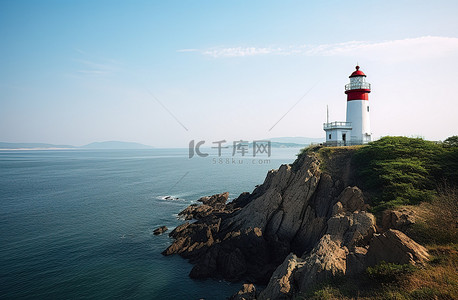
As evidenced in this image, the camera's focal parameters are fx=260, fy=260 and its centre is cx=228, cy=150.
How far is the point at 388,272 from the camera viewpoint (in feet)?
41.8

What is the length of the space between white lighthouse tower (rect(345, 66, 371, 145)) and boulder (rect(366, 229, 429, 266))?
108 feet

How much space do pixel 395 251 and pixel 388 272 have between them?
164cm

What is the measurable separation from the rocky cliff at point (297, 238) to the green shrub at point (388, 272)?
840mm

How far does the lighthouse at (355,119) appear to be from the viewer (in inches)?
1724

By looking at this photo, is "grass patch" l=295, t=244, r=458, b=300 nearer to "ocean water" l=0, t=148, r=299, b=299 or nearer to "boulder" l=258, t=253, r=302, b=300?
"boulder" l=258, t=253, r=302, b=300

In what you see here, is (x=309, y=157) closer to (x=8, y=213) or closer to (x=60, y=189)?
(x=8, y=213)

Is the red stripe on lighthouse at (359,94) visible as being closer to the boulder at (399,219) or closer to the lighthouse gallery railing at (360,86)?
the lighthouse gallery railing at (360,86)

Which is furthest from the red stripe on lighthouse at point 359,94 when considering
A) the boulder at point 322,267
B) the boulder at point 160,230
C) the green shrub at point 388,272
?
the boulder at point 160,230

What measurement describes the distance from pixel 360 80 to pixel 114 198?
54.5 m

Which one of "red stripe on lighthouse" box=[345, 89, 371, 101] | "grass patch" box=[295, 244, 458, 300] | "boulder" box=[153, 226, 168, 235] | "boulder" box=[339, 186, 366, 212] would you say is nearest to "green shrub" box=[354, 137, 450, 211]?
"boulder" box=[339, 186, 366, 212]

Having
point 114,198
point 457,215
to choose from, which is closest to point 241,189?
point 114,198

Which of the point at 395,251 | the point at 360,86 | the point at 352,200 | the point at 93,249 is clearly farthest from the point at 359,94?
the point at 93,249

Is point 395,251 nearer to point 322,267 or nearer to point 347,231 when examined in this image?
point 322,267

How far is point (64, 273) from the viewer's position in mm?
26688
